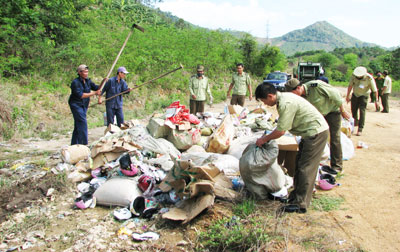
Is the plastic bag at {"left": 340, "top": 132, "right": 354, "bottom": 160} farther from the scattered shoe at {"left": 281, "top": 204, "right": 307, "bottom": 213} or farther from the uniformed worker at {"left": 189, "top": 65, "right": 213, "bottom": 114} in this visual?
the uniformed worker at {"left": 189, "top": 65, "right": 213, "bottom": 114}

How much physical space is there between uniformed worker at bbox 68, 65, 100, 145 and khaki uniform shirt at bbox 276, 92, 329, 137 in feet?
10.9

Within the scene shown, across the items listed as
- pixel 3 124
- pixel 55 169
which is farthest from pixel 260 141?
pixel 3 124

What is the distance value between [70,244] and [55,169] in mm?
1556

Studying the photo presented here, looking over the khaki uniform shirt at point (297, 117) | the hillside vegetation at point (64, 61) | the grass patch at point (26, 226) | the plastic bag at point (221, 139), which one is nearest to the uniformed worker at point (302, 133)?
the khaki uniform shirt at point (297, 117)

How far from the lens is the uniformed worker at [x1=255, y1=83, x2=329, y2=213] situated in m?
2.72

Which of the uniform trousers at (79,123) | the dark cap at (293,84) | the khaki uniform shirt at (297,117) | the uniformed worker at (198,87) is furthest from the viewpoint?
the uniformed worker at (198,87)

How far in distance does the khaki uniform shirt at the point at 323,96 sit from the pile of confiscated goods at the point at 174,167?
0.61m

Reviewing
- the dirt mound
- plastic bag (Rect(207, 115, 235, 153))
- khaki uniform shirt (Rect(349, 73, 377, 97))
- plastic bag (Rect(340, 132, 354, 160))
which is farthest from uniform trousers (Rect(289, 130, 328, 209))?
khaki uniform shirt (Rect(349, 73, 377, 97))

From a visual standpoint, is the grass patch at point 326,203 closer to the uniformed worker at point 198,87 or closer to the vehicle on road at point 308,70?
the uniformed worker at point 198,87

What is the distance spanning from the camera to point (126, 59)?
12695 millimetres

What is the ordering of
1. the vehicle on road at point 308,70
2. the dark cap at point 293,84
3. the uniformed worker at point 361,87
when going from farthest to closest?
the vehicle on road at point 308,70
the uniformed worker at point 361,87
the dark cap at point 293,84

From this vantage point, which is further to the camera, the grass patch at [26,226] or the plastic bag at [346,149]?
the plastic bag at [346,149]

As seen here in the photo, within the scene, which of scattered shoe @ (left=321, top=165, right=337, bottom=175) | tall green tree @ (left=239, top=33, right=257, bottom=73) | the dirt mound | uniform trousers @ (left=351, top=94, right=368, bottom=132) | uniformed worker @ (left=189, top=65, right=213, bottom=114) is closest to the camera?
the dirt mound

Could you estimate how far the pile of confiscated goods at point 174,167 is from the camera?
9.53 feet
